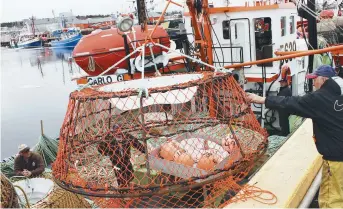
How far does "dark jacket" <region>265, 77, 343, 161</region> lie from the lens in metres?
2.75

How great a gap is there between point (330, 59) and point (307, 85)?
2880mm

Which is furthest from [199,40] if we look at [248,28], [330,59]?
[330,59]

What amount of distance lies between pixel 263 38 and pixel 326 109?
7349mm

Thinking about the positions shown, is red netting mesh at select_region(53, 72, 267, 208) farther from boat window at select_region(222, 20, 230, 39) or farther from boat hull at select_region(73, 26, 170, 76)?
boat window at select_region(222, 20, 230, 39)

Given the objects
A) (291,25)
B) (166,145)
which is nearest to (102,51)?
(291,25)

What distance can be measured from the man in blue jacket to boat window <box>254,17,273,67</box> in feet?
20.5

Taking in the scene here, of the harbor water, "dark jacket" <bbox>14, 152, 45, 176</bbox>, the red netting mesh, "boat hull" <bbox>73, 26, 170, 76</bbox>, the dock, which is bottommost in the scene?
the harbor water

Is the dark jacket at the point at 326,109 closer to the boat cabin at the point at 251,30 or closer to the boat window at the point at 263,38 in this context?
the boat cabin at the point at 251,30

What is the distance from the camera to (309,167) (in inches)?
129

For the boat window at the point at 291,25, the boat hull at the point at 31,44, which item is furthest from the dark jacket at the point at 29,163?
the boat hull at the point at 31,44

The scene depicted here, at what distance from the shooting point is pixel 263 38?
384 inches

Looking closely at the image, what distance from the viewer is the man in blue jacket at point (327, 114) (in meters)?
2.76

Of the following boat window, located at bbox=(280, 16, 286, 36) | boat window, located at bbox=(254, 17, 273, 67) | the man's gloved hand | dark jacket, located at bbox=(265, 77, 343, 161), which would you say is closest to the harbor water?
boat window, located at bbox=(254, 17, 273, 67)

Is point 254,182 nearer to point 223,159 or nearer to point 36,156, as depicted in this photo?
point 223,159
